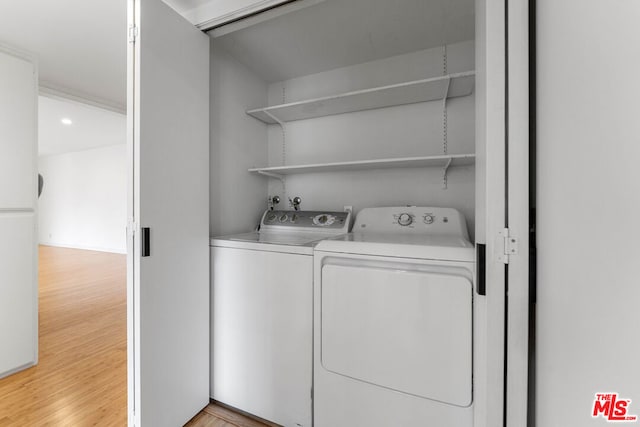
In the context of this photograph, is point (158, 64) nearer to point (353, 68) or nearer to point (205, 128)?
point (205, 128)

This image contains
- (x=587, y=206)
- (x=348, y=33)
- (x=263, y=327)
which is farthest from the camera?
(x=348, y=33)

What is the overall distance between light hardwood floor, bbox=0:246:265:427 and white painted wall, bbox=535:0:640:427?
164 cm

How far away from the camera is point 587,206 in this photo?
492 mm

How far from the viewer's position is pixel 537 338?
0.75 metres

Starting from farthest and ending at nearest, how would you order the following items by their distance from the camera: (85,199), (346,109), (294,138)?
(85,199) → (294,138) → (346,109)

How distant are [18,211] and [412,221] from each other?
9.29ft

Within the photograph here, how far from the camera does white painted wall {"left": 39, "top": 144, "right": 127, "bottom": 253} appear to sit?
266 inches

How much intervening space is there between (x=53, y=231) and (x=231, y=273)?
31.9 ft

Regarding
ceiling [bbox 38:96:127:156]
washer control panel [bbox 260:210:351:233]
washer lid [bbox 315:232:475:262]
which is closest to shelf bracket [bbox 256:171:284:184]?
washer control panel [bbox 260:210:351:233]

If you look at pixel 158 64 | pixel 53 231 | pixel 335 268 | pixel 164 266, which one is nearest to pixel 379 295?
pixel 335 268

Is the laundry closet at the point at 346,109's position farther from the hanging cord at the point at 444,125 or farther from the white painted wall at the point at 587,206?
the white painted wall at the point at 587,206

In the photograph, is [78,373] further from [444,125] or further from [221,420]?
[444,125]

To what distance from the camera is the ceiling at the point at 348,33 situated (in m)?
1.57

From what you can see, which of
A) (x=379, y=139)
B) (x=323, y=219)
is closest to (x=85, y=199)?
(x=323, y=219)
